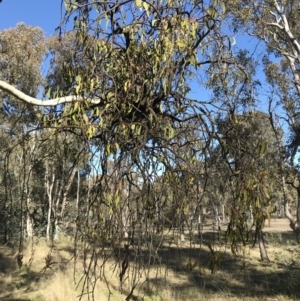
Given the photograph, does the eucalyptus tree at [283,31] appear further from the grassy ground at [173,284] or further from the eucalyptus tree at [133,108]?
the eucalyptus tree at [133,108]

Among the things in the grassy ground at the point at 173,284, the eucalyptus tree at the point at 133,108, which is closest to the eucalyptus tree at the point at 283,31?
the grassy ground at the point at 173,284

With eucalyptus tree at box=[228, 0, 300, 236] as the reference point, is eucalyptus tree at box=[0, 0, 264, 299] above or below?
below

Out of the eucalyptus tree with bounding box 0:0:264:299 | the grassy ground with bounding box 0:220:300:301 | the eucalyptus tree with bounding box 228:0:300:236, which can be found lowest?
the grassy ground with bounding box 0:220:300:301

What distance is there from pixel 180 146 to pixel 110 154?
0.48 metres

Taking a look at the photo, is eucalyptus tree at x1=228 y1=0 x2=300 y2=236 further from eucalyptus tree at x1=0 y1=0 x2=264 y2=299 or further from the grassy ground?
eucalyptus tree at x1=0 y1=0 x2=264 y2=299

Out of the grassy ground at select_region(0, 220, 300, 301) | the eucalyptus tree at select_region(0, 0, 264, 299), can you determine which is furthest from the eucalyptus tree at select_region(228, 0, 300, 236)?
the eucalyptus tree at select_region(0, 0, 264, 299)

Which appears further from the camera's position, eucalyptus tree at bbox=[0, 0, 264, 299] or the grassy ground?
the grassy ground

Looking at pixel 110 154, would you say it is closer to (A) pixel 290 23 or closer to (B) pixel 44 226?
(A) pixel 290 23

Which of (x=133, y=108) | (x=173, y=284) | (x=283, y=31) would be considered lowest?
(x=173, y=284)

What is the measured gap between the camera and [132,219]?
6.67 feet

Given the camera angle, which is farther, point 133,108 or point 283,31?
point 283,31

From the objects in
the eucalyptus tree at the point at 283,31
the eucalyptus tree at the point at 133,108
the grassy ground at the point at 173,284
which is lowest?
the grassy ground at the point at 173,284

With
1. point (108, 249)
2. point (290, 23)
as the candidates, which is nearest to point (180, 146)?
point (108, 249)

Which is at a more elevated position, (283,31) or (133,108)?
(283,31)
